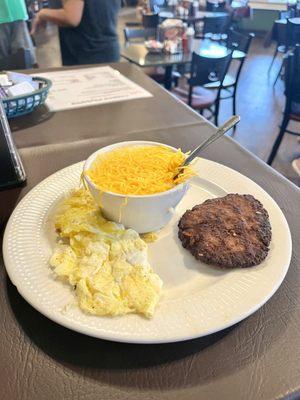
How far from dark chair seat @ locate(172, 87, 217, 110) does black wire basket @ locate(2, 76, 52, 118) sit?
1.51 meters

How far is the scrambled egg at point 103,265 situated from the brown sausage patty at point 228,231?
0.33 ft

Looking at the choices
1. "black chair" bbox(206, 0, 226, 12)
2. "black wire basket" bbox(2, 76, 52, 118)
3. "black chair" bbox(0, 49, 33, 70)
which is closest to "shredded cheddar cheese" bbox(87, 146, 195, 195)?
"black wire basket" bbox(2, 76, 52, 118)

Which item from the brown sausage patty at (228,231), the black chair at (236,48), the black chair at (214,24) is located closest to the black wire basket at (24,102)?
the brown sausage patty at (228,231)

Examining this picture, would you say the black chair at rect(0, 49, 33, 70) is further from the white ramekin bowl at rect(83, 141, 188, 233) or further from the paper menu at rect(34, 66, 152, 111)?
the white ramekin bowl at rect(83, 141, 188, 233)

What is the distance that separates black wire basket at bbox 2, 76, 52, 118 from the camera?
1016mm

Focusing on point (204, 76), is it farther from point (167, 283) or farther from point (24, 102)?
point (167, 283)

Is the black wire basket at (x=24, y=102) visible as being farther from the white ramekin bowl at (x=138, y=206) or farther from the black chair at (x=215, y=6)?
the black chair at (x=215, y=6)

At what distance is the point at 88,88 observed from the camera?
134cm

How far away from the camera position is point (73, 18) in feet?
5.86

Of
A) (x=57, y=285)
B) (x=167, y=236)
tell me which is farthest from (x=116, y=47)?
(x=57, y=285)

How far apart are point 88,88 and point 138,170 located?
84 cm

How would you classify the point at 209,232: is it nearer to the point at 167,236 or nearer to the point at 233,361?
the point at 167,236

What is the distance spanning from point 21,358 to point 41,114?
861mm

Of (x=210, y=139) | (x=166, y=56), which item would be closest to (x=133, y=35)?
(x=166, y=56)
